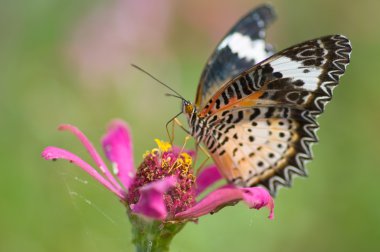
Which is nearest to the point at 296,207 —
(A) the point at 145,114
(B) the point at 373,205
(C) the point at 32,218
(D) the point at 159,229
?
(B) the point at 373,205

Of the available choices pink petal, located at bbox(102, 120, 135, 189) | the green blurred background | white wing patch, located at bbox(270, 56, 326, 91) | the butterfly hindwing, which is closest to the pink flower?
pink petal, located at bbox(102, 120, 135, 189)

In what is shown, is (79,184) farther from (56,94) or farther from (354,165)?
(354,165)

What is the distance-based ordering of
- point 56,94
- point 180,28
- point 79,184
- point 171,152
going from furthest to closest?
1. point 180,28
2. point 56,94
3. point 79,184
4. point 171,152

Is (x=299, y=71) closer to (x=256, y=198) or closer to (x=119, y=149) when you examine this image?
(x=256, y=198)

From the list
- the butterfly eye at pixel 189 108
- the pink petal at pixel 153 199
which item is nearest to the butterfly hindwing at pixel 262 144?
the butterfly eye at pixel 189 108

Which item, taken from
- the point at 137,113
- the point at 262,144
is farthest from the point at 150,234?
the point at 137,113

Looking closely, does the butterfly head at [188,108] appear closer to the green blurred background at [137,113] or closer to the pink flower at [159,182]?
the pink flower at [159,182]

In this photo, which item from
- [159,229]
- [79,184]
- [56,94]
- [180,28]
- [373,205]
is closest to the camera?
[159,229]
